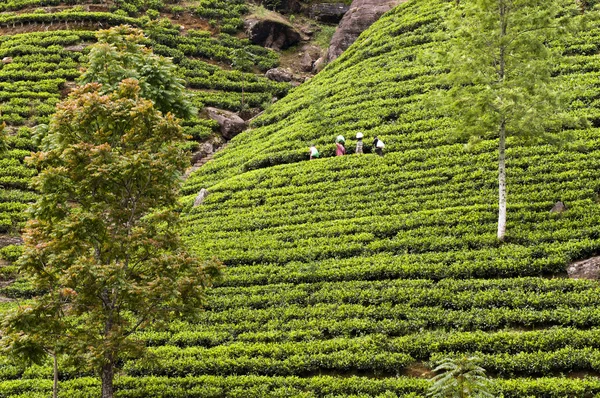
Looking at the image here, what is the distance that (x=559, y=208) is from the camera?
62.3ft

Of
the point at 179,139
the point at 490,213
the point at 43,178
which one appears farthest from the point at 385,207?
the point at 43,178

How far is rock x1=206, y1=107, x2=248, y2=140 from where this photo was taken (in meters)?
39.0

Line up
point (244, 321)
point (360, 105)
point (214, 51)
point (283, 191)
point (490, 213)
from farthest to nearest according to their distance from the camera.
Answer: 1. point (214, 51)
2. point (360, 105)
3. point (283, 191)
4. point (490, 213)
5. point (244, 321)

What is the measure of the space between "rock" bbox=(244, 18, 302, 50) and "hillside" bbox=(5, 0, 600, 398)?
23082mm

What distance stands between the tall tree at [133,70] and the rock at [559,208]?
40.4 ft

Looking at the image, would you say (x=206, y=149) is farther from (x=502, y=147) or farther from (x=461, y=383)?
(x=461, y=383)

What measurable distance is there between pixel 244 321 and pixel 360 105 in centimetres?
1734

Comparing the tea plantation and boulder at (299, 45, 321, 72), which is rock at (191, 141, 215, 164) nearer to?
the tea plantation

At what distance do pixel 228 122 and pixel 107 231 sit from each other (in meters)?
26.7

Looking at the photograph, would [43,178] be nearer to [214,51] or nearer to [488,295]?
[488,295]

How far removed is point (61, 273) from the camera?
43.7ft

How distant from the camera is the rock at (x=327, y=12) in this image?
182 ft

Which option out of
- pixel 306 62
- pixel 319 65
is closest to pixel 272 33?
pixel 306 62

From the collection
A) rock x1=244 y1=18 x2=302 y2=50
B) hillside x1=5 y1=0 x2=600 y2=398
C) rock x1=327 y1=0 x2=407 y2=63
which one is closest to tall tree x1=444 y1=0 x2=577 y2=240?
hillside x1=5 y1=0 x2=600 y2=398
